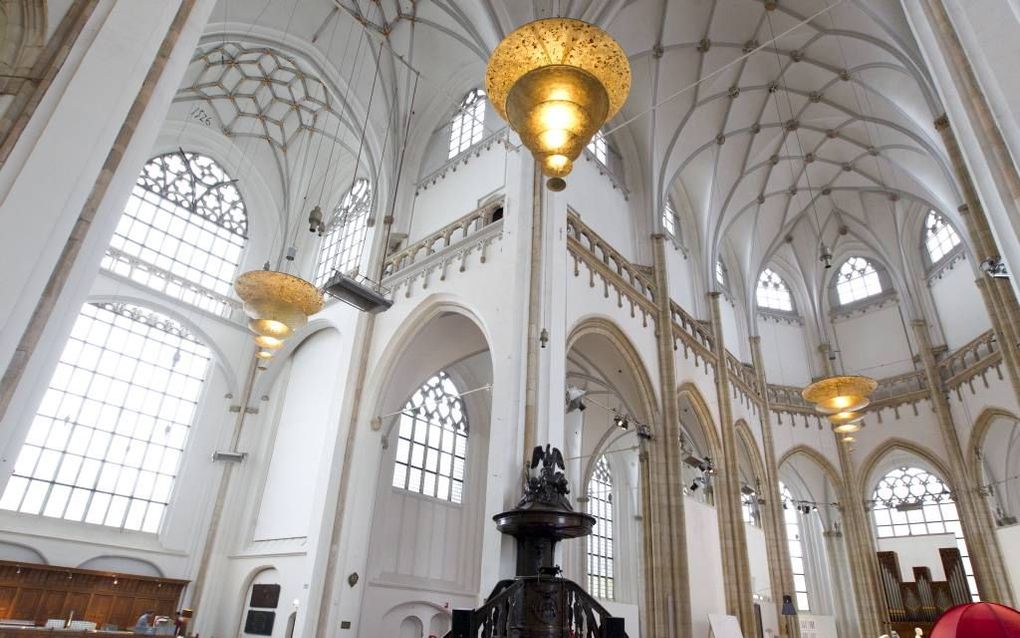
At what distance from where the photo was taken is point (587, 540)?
17.9 meters

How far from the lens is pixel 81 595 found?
12.8 meters

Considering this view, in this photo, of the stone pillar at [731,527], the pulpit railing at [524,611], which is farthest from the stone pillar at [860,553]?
the pulpit railing at [524,611]

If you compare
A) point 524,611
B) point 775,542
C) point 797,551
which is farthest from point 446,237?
point 797,551

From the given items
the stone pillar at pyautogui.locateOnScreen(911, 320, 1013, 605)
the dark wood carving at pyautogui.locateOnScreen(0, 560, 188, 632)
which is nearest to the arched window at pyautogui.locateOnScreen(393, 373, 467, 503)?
the dark wood carving at pyautogui.locateOnScreen(0, 560, 188, 632)

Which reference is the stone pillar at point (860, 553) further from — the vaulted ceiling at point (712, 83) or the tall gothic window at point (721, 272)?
the vaulted ceiling at point (712, 83)

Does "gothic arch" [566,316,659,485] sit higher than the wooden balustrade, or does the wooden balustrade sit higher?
the wooden balustrade

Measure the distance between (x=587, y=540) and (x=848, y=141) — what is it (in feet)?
47.1

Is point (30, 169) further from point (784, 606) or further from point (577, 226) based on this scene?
point (784, 606)

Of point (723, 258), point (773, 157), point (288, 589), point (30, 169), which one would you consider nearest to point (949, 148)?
point (773, 157)

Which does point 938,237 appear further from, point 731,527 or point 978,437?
point 731,527

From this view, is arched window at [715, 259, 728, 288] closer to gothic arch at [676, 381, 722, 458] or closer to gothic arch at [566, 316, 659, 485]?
gothic arch at [676, 381, 722, 458]

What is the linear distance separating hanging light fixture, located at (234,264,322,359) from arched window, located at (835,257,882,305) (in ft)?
62.9

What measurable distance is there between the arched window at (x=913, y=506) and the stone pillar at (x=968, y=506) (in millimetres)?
2108

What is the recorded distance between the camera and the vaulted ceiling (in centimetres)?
1307
